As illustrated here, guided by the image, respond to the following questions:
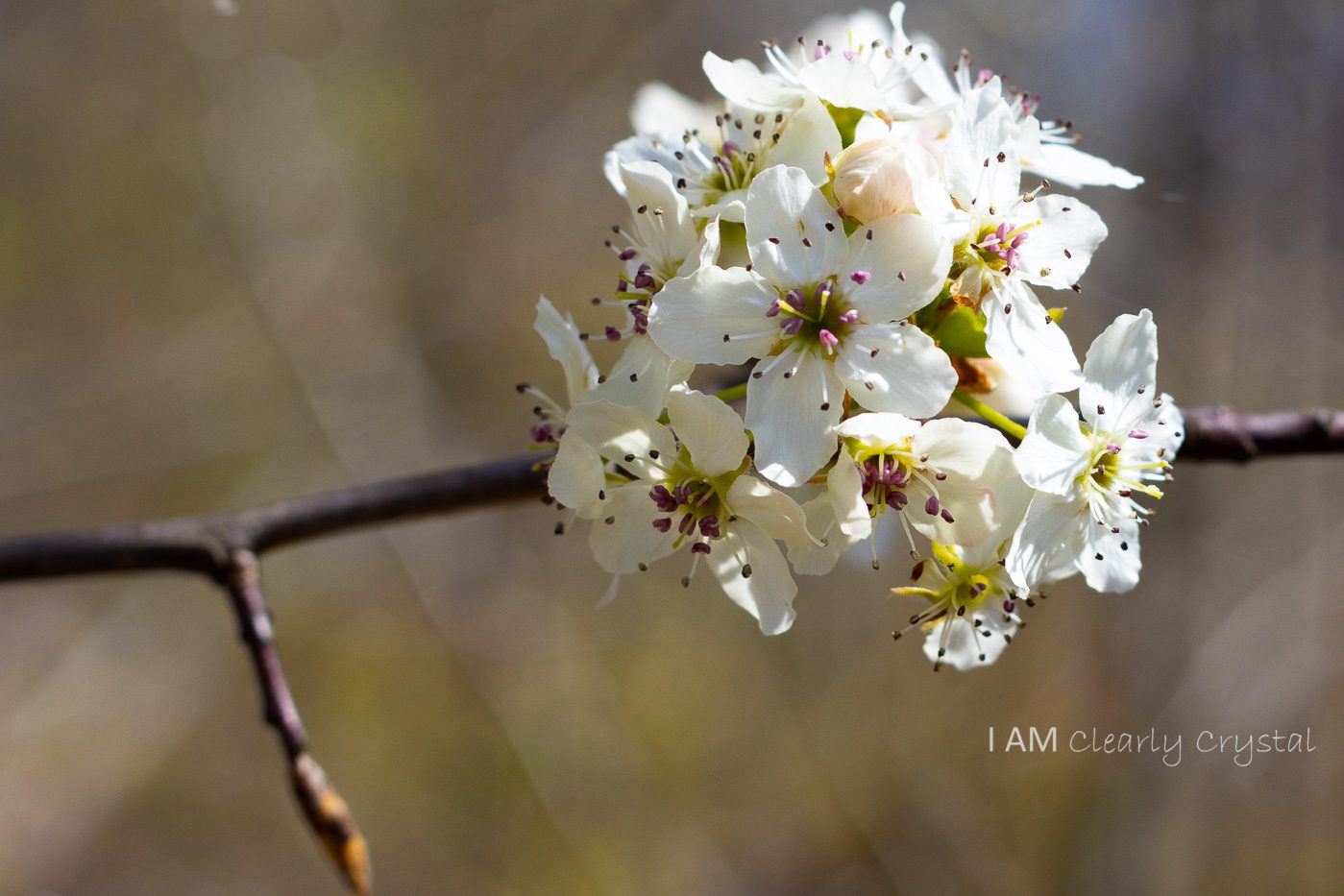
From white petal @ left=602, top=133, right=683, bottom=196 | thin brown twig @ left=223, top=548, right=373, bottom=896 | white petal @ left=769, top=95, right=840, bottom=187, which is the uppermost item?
white petal @ left=769, top=95, right=840, bottom=187

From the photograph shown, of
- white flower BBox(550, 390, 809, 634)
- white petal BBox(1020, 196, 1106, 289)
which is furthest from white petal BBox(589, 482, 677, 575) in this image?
white petal BBox(1020, 196, 1106, 289)

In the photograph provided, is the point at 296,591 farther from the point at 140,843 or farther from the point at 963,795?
the point at 963,795

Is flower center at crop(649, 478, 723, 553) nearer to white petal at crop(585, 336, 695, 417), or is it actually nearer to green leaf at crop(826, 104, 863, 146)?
white petal at crop(585, 336, 695, 417)

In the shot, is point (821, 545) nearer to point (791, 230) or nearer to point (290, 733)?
point (791, 230)

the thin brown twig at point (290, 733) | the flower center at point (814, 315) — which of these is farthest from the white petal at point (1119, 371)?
the thin brown twig at point (290, 733)

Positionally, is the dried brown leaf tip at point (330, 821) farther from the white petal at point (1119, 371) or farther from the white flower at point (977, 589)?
the white petal at point (1119, 371)

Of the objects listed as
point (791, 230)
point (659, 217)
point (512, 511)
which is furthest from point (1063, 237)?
point (512, 511)

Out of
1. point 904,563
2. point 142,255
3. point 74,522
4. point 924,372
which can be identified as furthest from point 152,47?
point 924,372

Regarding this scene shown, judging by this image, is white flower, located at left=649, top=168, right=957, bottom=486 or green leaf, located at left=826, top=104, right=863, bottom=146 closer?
white flower, located at left=649, top=168, right=957, bottom=486
